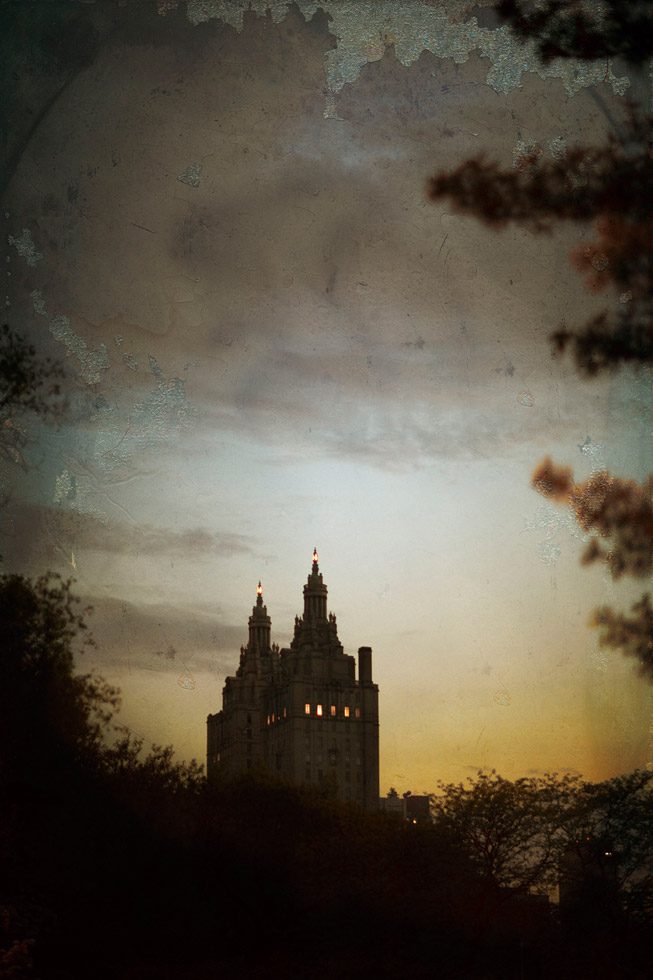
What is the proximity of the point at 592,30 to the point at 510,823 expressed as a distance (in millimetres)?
6272

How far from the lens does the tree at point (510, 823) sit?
7.84m

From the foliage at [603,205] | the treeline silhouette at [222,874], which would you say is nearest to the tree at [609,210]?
the foliage at [603,205]

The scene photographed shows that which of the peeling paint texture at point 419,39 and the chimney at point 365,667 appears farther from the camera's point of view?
the chimney at point 365,667

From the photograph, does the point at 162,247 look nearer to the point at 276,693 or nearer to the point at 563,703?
the point at 276,693

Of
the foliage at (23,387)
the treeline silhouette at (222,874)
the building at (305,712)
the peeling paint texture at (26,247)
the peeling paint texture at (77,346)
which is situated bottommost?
the treeline silhouette at (222,874)

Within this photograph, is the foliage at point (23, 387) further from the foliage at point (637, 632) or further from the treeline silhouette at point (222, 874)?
the foliage at point (637, 632)

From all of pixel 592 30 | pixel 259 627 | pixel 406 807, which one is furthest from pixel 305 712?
pixel 592 30

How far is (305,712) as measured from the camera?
28.6 feet

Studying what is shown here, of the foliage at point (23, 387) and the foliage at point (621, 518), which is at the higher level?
the foliage at point (23, 387)

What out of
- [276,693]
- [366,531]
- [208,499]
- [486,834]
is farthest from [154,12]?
[486,834]

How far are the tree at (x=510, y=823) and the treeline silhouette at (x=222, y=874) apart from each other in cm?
Answer: 5

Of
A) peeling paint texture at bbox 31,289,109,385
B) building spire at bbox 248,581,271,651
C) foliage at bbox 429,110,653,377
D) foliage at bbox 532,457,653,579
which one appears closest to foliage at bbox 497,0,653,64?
foliage at bbox 429,110,653,377

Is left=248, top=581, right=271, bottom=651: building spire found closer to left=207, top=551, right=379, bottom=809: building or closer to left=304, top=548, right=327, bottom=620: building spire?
left=207, top=551, right=379, bottom=809: building

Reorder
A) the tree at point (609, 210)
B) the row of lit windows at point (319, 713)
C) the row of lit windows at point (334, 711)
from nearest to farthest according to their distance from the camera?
the tree at point (609, 210), the row of lit windows at point (319, 713), the row of lit windows at point (334, 711)
